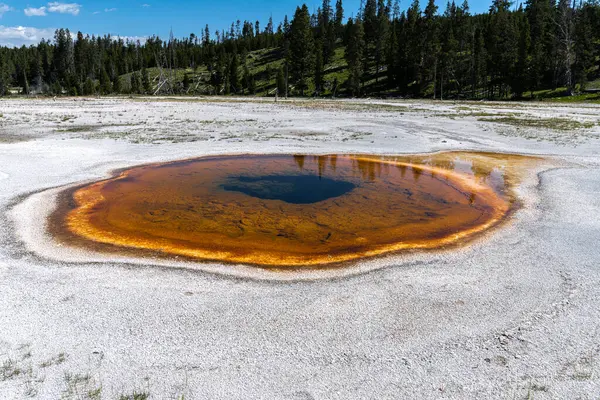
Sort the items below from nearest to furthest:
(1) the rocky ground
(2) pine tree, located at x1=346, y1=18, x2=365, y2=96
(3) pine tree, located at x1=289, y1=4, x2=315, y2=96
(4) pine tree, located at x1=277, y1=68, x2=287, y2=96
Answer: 1. (1) the rocky ground
2. (2) pine tree, located at x1=346, y1=18, x2=365, y2=96
3. (4) pine tree, located at x1=277, y1=68, x2=287, y2=96
4. (3) pine tree, located at x1=289, y1=4, x2=315, y2=96

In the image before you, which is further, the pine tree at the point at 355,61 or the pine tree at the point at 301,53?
the pine tree at the point at 301,53

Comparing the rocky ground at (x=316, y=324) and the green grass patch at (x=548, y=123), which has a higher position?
the green grass patch at (x=548, y=123)

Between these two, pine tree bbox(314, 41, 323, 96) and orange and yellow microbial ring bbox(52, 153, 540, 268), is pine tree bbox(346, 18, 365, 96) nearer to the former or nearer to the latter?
pine tree bbox(314, 41, 323, 96)

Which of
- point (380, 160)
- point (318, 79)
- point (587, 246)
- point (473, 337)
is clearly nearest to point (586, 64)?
point (318, 79)

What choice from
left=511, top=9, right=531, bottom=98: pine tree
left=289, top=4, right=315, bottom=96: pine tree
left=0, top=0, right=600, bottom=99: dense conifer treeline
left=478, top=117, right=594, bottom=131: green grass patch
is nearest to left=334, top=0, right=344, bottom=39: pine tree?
left=0, top=0, right=600, bottom=99: dense conifer treeline

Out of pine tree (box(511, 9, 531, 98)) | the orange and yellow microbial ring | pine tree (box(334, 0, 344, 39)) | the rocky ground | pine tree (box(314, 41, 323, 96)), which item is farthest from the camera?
pine tree (box(334, 0, 344, 39))

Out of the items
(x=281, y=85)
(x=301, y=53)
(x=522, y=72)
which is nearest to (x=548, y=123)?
(x=522, y=72)

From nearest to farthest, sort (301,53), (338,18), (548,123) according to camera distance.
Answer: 1. (548,123)
2. (301,53)
3. (338,18)

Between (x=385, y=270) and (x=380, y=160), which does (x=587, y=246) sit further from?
(x=380, y=160)

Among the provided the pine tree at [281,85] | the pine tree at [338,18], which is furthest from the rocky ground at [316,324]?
the pine tree at [338,18]

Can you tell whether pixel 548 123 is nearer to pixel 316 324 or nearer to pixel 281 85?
pixel 316 324

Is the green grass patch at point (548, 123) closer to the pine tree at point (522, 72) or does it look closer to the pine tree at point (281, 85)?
the pine tree at point (522, 72)
